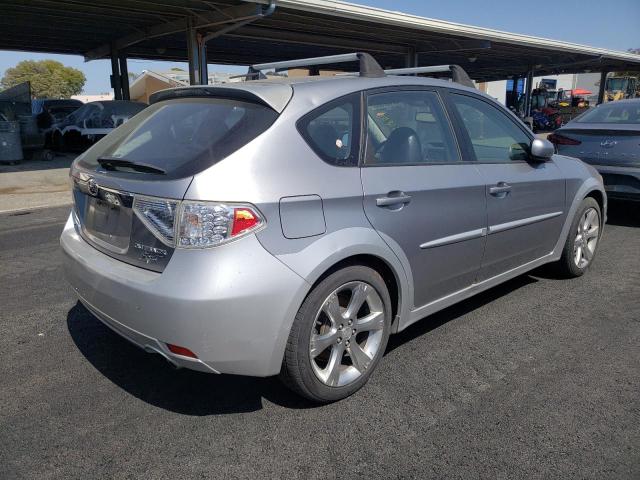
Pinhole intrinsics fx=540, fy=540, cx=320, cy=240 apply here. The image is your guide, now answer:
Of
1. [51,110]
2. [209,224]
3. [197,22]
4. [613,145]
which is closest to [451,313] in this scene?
[209,224]

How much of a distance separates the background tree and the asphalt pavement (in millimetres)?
96014

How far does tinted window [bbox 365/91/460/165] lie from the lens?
3070 millimetres

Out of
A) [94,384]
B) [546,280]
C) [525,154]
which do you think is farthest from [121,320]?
[546,280]

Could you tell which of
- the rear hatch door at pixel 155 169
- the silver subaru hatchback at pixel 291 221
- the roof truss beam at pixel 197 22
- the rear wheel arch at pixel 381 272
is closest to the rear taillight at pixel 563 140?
the silver subaru hatchback at pixel 291 221

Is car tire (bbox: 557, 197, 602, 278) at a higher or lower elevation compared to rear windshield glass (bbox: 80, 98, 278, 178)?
lower

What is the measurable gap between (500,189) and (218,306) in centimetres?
225

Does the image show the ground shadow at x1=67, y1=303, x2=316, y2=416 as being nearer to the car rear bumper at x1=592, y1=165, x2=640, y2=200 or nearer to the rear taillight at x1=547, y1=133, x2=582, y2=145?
the car rear bumper at x1=592, y1=165, x2=640, y2=200

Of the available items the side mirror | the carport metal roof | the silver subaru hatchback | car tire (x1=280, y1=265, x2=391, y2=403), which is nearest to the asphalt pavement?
car tire (x1=280, y1=265, x2=391, y2=403)

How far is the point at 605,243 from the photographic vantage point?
612 centimetres

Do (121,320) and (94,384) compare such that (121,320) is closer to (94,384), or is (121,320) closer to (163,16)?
(94,384)

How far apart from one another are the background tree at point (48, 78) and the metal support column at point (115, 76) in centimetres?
7274

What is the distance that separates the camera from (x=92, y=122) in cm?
1681

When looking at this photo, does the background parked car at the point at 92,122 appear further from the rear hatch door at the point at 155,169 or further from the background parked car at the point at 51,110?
the rear hatch door at the point at 155,169

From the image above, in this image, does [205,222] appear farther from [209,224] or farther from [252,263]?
[252,263]
